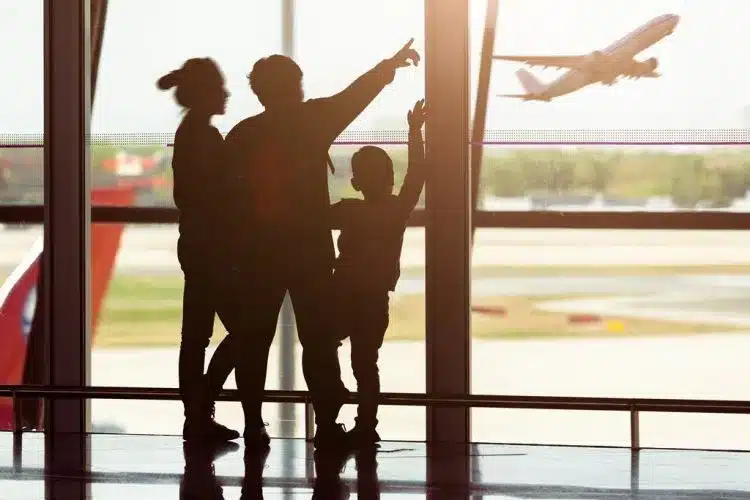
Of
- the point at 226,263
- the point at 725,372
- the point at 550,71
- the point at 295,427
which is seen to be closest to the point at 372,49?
the point at 550,71

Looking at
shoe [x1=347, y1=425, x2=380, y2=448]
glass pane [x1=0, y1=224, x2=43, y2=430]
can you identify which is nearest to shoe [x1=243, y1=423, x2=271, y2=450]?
shoe [x1=347, y1=425, x2=380, y2=448]

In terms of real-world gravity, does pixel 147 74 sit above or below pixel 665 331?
above

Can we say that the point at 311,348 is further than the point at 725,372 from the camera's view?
No

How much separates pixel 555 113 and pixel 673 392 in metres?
1.37

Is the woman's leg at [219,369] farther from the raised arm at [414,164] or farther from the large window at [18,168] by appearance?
the large window at [18,168]

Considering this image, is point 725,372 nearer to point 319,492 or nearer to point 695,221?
point 695,221

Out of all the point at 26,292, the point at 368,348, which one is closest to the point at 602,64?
the point at 368,348

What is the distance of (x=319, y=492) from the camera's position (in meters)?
4.20

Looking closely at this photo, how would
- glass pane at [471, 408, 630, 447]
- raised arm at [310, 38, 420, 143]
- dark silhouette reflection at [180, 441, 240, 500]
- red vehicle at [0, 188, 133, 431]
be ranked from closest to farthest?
dark silhouette reflection at [180, 441, 240, 500] < raised arm at [310, 38, 420, 143] < glass pane at [471, 408, 630, 447] < red vehicle at [0, 188, 133, 431]

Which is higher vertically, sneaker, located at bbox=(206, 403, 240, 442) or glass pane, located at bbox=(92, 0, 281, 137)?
glass pane, located at bbox=(92, 0, 281, 137)

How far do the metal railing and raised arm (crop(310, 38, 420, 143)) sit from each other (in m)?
1.14

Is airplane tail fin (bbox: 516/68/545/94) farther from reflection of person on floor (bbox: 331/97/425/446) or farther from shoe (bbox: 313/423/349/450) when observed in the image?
shoe (bbox: 313/423/349/450)

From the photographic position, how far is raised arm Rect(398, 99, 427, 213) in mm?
4973

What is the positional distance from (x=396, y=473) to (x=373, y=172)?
3.94 feet
